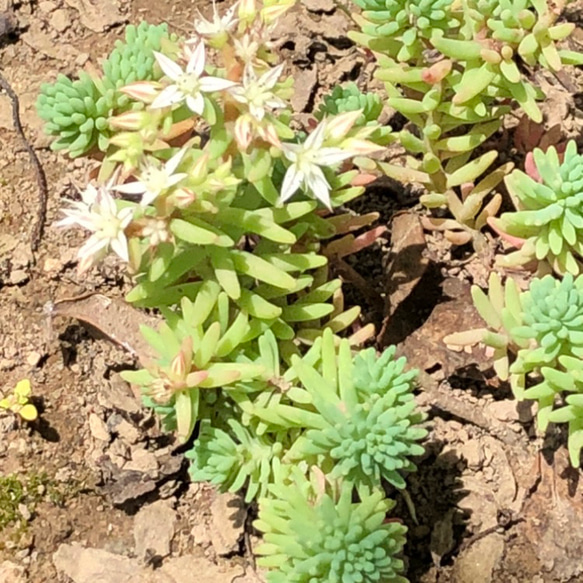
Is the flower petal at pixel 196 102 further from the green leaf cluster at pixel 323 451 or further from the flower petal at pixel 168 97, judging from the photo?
the green leaf cluster at pixel 323 451

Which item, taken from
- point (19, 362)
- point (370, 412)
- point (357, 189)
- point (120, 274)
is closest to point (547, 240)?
point (357, 189)

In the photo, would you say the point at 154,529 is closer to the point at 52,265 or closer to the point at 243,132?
the point at 52,265

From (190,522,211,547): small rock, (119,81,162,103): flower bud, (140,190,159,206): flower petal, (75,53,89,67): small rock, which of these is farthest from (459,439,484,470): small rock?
(75,53,89,67): small rock

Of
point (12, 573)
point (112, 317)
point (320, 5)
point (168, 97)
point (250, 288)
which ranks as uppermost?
point (168, 97)

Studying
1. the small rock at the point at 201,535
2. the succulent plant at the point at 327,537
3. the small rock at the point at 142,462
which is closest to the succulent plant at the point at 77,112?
the small rock at the point at 142,462

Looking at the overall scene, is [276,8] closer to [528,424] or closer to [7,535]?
[528,424]

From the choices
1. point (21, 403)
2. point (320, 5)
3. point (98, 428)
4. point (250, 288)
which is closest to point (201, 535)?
point (98, 428)
